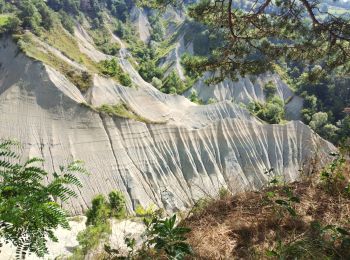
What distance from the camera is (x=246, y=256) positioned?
4.04 m

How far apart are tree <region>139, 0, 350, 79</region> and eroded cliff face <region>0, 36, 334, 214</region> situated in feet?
46.7

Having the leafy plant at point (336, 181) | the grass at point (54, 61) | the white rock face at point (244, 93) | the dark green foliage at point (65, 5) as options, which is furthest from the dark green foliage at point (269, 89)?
the leafy plant at point (336, 181)

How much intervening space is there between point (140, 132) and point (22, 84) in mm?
10277

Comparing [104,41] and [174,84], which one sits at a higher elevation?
[104,41]

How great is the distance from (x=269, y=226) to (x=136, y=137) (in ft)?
89.0

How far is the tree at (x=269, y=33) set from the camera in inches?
404

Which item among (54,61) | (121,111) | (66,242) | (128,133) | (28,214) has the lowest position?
(128,133)

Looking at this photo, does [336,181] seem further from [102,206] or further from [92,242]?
[102,206]

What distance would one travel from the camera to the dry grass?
12.5 feet

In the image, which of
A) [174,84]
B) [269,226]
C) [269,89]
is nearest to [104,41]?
[174,84]

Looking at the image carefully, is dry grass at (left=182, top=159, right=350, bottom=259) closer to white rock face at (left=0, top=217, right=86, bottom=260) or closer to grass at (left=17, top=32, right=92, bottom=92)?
white rock face at (left=0, top=217, right=86, bottom=260)

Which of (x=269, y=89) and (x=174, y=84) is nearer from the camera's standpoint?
(x=174, y=84)

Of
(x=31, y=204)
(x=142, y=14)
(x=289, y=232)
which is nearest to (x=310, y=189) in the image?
(x=289, y=232)

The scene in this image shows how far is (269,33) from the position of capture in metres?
11.0
